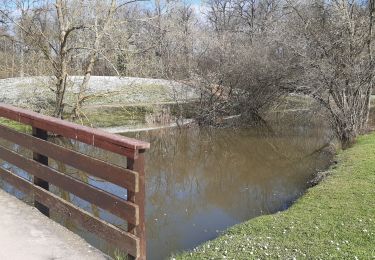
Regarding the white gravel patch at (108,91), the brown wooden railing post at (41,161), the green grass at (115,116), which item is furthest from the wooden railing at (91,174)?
the green grass at (115,116)

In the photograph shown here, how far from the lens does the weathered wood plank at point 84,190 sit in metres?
4.65

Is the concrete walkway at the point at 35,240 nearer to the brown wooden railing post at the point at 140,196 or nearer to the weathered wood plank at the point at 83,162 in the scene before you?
the brown wooden railing post at the point at 140,196

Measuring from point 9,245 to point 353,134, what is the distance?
14831mm

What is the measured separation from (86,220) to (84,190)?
1.13 feet

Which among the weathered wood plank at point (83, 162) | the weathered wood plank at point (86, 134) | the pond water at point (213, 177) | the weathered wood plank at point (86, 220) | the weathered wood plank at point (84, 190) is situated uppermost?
the weathered wood plank at point (86, 134)

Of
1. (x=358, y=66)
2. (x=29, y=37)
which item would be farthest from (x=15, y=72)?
(x=358, y=66)

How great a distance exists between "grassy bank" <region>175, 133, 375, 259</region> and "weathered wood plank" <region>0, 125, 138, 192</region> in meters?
1.99

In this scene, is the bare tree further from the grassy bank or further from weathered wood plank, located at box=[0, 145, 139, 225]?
weathered wood plank, located at box=[0, 145, 139, 225]

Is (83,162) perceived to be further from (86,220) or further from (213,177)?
(213,177)

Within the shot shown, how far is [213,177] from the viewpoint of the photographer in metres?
15.3

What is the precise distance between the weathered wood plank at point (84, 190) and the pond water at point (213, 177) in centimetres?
165

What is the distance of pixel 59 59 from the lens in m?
20.4

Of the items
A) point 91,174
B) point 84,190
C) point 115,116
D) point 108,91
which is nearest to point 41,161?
point 84,190

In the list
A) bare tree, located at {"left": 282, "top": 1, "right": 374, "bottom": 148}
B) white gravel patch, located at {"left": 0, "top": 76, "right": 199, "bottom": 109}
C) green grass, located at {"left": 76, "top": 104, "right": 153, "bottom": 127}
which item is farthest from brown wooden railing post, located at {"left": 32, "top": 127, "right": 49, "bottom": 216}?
green grass, located at {"left": 76, "top": 104, "right": 153, "bottom": 127}
